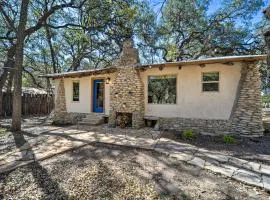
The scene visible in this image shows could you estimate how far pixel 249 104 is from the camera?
7965 mm

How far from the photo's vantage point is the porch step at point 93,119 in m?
10.9

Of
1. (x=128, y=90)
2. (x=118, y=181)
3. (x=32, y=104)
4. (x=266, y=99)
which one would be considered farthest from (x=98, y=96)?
(x=266, y=99)

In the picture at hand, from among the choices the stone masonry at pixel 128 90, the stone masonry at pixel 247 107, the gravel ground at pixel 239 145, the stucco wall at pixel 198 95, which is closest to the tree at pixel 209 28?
the stone masonry at pixel 128 90

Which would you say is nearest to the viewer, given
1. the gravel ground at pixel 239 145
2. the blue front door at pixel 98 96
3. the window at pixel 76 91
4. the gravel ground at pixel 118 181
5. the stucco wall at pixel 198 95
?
the gravel ground at pixel 118 181

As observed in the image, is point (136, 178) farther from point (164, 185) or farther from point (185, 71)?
point (185, 71)

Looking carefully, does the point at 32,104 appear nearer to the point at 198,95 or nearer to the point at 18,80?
the point at 18,80

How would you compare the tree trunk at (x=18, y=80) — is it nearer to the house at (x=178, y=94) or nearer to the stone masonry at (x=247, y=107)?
the house at (x=178, y=94)

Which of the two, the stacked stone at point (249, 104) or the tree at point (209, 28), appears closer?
the stacked stone at point (249, 104)

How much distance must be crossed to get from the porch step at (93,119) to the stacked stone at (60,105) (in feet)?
4.83

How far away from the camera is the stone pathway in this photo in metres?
4.43

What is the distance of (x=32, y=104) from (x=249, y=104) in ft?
51.6

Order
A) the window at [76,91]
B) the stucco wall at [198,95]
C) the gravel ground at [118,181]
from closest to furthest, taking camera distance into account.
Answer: the gravel ground at [118,181] → the stucco wall at [198,95] → the window at [76,91]

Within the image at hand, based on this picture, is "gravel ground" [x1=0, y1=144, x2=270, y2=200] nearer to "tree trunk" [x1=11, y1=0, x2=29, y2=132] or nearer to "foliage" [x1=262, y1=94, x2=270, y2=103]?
"tree trunk" [x1=11, y1=0, x2=29, y2=132]

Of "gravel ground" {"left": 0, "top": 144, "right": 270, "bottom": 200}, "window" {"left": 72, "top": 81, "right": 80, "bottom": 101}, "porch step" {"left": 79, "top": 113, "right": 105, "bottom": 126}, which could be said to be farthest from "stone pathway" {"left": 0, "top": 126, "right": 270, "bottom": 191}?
"window" {"left": 72, "top": 81, "right": 80, "bottom": 101}
